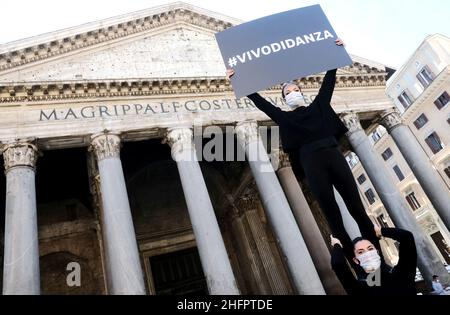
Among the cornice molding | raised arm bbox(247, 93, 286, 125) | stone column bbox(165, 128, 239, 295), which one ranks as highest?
the cornice molding

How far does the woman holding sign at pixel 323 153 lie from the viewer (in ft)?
7.60

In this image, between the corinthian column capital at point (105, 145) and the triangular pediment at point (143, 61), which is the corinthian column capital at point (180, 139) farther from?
the triangular pediment at point (143, 61)

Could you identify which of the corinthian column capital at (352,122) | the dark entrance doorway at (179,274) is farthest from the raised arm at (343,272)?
the dark entrance doorway at (179,274)

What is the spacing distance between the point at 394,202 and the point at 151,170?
31.2ft

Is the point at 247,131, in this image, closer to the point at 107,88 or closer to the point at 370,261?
the point at 107,88

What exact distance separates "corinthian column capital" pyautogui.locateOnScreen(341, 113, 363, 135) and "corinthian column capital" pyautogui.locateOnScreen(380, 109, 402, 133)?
4.62 ft

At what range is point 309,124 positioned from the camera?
268 cm

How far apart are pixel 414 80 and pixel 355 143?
19854 mm

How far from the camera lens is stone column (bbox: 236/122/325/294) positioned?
8.62 m

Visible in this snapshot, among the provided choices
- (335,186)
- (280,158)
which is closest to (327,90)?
(335,186)

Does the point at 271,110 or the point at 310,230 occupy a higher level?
the point at 310,230

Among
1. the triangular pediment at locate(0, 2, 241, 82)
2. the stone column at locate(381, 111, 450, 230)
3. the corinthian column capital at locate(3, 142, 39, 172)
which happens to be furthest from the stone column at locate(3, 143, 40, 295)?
the stone column at locate(381, 111, 450, 230)

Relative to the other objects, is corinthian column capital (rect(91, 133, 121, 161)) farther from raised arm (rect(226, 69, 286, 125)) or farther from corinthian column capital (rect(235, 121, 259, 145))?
raised arm (rect(226, 69, 286, 125))
